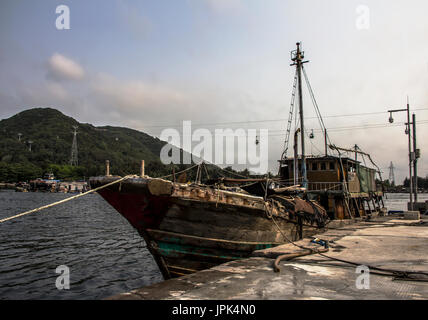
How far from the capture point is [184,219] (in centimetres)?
895

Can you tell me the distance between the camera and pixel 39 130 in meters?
183

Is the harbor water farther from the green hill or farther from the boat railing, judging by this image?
the green hill

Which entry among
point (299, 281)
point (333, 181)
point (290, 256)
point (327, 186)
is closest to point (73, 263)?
point (290, 256)

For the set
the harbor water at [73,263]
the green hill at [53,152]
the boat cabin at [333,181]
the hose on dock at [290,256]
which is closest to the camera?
the hose on dock at [290,256]

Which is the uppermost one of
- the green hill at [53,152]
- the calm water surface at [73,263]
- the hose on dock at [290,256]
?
the green hill at [53,152]

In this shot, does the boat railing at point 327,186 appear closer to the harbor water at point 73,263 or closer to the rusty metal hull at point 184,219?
the rusty metal hull at point 184,219

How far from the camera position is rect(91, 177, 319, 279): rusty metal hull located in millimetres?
8688

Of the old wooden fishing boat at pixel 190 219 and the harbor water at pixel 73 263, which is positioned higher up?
the old wooden fishing boat at pixel 190 219

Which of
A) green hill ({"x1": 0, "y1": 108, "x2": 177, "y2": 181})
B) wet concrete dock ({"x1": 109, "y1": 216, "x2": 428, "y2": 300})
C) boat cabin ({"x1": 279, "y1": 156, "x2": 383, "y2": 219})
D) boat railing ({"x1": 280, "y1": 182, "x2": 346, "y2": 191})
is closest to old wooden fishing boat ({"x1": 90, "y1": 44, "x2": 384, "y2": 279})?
wet concrete dock ({"x1": 109, "y1": 216, "x2": 428, "y2": 300})

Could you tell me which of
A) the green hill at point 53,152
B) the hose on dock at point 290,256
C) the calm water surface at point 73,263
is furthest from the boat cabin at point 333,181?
the green hill at point 53,152

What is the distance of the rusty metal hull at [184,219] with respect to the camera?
8688 millimetres

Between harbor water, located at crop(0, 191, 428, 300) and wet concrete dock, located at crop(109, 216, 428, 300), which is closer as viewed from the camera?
wet concrete dock, located at crop(109, 216, 428, 300)
